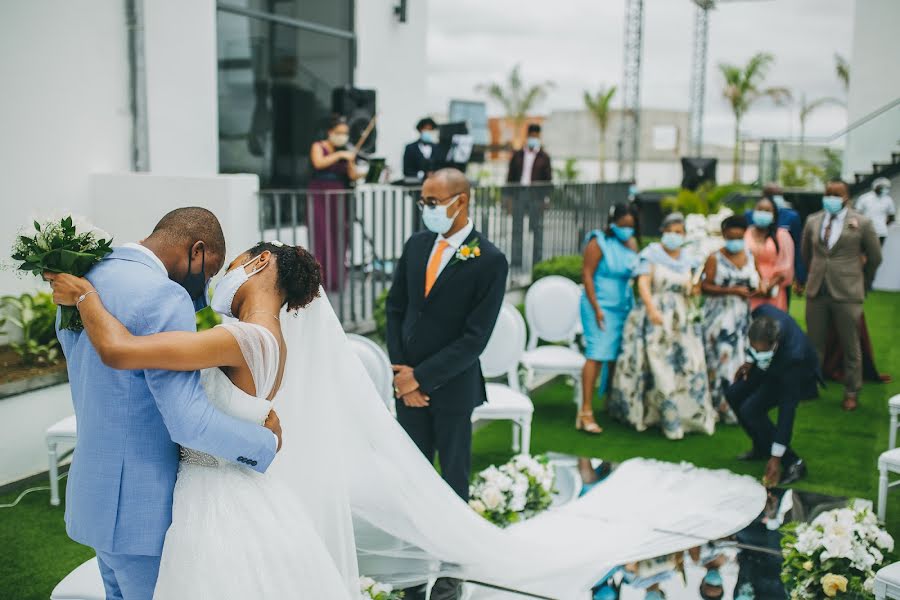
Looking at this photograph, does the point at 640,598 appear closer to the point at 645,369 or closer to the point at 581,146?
the point at 645,369

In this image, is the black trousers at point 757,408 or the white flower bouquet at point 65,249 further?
the black trousers at point 757,408

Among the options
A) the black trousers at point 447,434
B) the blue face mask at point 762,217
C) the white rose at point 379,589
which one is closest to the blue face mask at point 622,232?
the blue face mask at point 762,217

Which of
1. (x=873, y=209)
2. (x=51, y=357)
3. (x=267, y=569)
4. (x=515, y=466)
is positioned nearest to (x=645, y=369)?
(x=515, y=466)

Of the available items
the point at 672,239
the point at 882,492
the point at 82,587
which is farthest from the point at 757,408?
the point at 82,587

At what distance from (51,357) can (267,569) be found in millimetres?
4352

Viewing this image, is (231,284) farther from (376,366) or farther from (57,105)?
(57,105)

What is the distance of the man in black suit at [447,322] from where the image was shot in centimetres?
482

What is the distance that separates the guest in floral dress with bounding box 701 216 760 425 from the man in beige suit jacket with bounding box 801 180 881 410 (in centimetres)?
111

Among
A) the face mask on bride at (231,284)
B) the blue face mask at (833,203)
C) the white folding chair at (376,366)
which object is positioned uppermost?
the blue face mask at (833,203)

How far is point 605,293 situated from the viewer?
7922 millimetres

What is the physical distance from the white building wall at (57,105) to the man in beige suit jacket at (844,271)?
6.49 meters

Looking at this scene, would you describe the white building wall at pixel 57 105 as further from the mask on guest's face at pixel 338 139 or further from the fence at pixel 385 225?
the mask on guest's face at pixel 338 139

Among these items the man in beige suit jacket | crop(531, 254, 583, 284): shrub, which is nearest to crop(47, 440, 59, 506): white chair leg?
crop(531, 254, 583, 284): shrub

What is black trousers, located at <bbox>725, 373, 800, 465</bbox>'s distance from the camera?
6.70 metres
